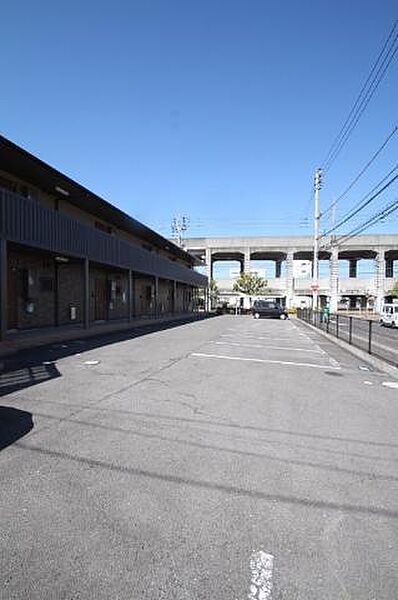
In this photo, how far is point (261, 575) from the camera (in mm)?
2656

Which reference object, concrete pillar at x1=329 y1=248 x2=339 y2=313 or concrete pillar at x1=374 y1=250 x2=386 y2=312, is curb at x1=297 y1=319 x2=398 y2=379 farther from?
concrete pillar at x1=374 y1=250 x2=386 y2=312

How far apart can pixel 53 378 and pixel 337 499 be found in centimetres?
624

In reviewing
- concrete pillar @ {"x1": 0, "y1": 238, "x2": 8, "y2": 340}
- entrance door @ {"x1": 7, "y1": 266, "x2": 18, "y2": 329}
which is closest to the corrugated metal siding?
concrete pillar @ {"x1": 0, "y1": 238, "x2": 8, "y2": 340}

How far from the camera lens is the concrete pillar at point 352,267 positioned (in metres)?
88.4

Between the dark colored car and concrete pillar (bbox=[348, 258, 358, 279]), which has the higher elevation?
concrete pillar (bbox=[348, 258, 358, 279])

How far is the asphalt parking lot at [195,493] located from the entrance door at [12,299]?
10.2 m

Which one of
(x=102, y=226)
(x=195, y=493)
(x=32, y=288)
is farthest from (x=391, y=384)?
(x=102, y=226)

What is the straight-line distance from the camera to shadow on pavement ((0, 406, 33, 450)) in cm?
492

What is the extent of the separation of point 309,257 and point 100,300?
66889mm

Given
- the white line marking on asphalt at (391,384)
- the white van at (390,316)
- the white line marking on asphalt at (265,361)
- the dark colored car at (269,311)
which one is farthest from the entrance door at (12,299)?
the dark colored car at (269,311)

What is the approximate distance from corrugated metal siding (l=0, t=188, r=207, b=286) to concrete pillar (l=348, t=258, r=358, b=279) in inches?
2778

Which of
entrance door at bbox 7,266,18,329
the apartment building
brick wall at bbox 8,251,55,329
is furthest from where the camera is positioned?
brick wall at bbox 8,251,55,329

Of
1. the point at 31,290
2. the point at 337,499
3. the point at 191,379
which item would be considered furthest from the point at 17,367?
the point at 31,290

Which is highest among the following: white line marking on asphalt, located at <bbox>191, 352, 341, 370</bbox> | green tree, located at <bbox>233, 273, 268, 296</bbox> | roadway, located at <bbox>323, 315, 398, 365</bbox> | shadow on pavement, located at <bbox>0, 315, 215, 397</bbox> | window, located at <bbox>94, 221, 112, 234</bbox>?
window, located at <bbox>94, 221, 112, 234</bbox>
